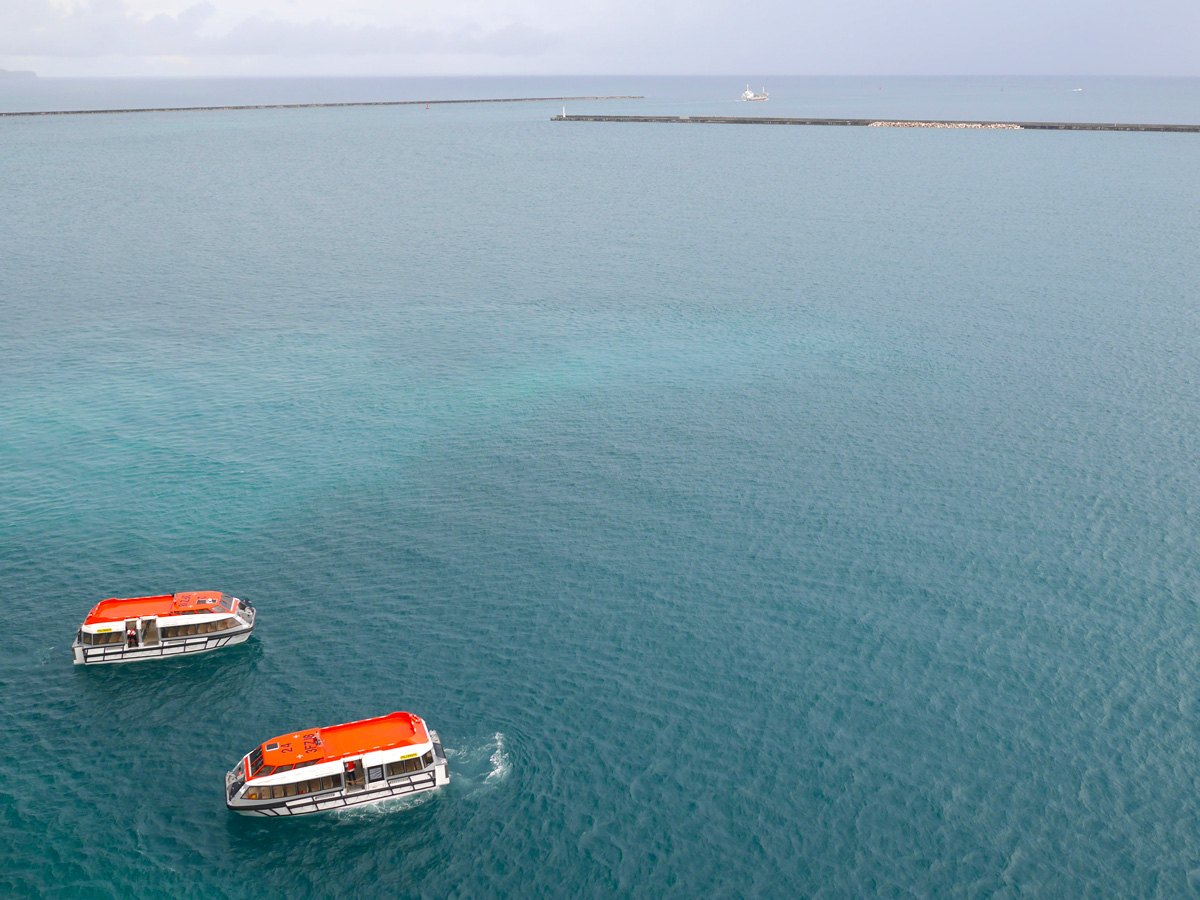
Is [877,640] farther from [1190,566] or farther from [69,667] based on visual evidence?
[69,667]

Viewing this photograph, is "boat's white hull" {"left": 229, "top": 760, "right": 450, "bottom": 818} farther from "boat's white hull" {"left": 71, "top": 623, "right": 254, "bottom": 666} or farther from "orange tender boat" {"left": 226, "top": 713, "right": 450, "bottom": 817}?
"boat's white hull" {"left": 71, "top": 623, "right": 254, "bottom": 666}

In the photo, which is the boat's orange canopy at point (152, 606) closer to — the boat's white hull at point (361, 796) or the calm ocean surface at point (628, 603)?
the calm ocean surface at point (628, 603)

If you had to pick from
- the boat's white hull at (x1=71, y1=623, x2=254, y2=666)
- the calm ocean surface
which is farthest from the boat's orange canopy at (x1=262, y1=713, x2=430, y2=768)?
the boat's white hull at (x1=71, y1=623, x2=254, y2=666)

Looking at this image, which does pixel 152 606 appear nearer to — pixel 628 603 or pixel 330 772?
pixel 330 772

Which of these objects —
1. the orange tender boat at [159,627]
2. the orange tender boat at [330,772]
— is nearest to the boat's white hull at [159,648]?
the orange tender boat at [159,627]

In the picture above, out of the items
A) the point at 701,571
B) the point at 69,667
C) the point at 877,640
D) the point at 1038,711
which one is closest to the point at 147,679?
the point at 69,667
